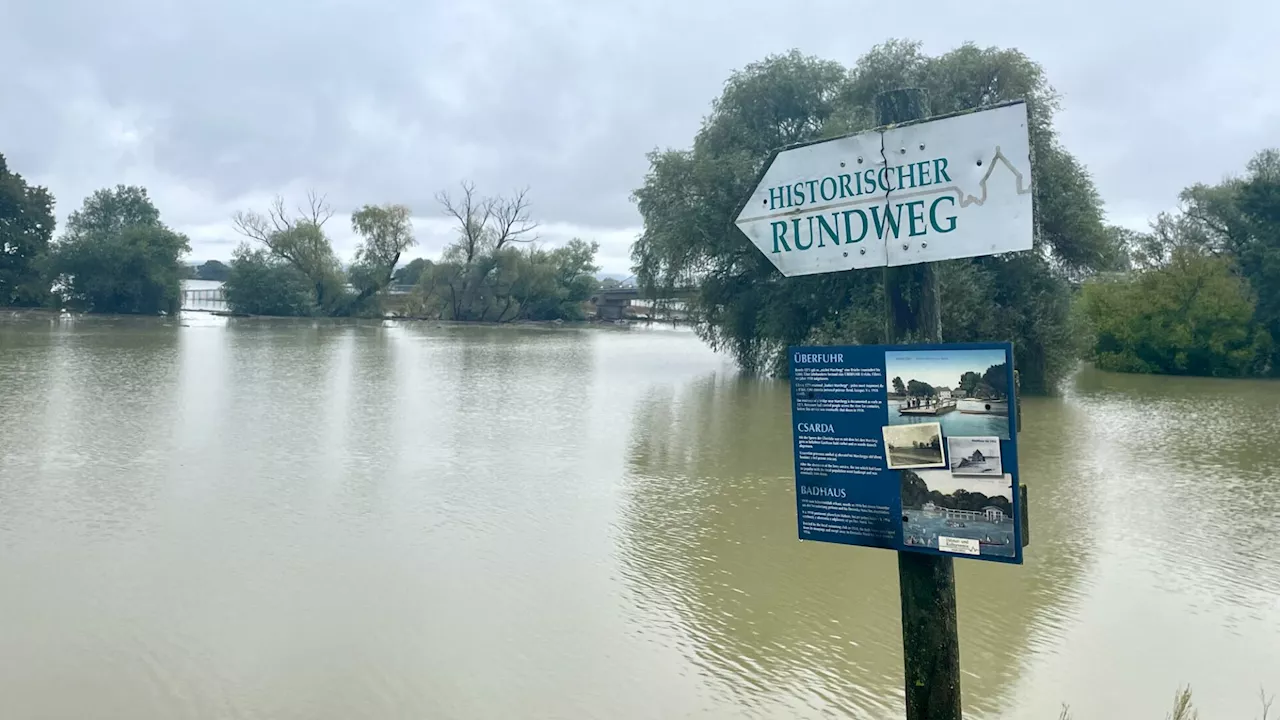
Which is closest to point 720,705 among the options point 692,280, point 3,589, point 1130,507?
point 3,589

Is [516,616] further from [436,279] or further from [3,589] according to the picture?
[436,279]

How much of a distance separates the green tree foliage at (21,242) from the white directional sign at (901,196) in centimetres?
6522

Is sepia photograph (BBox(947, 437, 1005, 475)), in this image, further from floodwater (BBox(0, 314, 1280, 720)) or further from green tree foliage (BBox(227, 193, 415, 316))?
green tree foliage (BBox(227, 193, 415, 316))

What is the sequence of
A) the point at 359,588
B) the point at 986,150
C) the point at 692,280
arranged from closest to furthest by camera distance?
1. the point at 986,150
2. the point at 359,588
3. the point at 692,280

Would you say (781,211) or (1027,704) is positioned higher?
(781,211)

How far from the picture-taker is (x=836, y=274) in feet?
77.0

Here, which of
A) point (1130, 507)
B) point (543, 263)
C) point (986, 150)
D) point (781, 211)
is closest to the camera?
point (986, 150)

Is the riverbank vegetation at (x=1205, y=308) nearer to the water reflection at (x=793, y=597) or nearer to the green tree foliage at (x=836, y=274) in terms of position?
the green tree foliage at (x=836, y=274)

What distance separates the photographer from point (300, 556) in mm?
7938

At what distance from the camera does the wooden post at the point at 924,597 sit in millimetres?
3555

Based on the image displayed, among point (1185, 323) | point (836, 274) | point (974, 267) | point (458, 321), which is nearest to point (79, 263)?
point (458, 321)

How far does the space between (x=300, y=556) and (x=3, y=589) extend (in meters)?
2.09

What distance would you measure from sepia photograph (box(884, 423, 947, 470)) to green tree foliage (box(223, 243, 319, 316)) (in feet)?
236

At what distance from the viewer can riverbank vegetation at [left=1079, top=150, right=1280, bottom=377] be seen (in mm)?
29766
